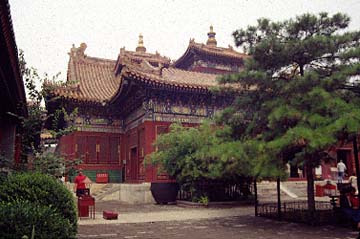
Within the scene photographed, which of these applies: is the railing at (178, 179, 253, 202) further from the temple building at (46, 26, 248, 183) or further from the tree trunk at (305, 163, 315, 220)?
the tree trunk at (305, 163, 315, 220)

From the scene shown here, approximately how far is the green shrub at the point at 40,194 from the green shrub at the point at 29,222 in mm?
287

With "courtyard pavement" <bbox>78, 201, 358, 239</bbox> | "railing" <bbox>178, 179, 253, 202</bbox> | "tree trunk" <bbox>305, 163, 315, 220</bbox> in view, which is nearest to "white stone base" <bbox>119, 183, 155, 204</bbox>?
"railing" <bbox>178, 179, 253, 202</bbox>

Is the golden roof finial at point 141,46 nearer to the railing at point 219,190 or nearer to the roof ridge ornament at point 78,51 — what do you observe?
the roof ridge ornament at point 78,51

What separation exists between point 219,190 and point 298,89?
23.9 feet

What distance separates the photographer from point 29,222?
4.83 meters

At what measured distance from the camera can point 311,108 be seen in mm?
7832

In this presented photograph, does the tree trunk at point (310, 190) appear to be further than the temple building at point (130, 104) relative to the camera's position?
No

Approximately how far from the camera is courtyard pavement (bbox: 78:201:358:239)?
7.52 m

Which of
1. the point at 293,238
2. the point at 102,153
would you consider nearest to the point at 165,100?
the point at 102,153

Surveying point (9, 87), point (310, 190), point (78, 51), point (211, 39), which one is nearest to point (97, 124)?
point (78, 51)

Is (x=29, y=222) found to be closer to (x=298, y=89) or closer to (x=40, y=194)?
(x=40, y=194)

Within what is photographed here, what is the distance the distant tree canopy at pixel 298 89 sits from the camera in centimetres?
749

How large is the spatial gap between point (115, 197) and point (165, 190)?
9.86 ft

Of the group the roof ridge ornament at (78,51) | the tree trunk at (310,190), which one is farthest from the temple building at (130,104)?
the tree trunk at (310,190)
